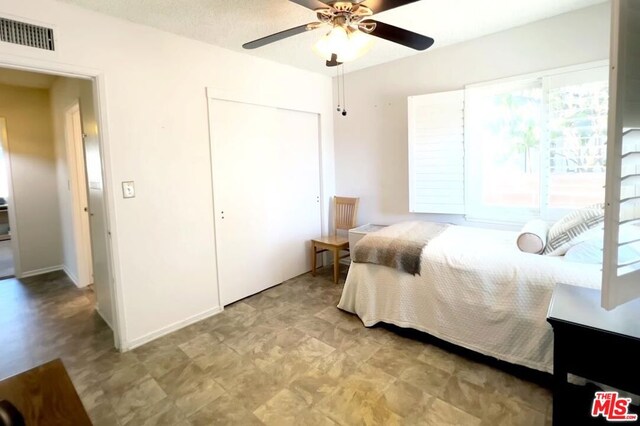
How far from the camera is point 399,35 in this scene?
2.02 metres

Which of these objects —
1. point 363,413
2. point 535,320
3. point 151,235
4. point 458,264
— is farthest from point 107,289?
point 535,320

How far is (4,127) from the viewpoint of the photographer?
13.4ft

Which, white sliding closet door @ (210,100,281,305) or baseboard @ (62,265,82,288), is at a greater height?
white sliding closet door @ (210,100,281,305)

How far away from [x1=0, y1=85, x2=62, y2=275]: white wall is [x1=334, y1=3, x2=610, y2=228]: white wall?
393 cm

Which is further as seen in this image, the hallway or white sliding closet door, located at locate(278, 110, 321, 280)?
white sliding closet door, located at locate(278, 110, 321, 280)

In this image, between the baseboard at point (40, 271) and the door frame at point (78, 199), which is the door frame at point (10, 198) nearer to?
the baseboard at point (40, 271)

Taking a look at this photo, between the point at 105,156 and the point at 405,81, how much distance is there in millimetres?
3023

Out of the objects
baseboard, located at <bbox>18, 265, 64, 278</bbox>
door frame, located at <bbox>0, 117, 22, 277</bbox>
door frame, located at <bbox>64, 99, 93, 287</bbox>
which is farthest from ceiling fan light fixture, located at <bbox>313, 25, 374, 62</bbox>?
baseboard, located at <bbox>18, 265, 64, 278</bbox>

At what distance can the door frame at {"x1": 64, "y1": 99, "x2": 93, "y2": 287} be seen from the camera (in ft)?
12.2

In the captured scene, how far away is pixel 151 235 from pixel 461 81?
3248mm

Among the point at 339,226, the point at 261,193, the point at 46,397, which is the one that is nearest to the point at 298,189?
the point at 261,193

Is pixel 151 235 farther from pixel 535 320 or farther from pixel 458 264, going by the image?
pixel 535 320

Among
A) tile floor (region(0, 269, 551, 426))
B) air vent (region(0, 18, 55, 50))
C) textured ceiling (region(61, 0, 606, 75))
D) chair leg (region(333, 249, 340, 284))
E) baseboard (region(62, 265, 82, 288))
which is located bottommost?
tile floor (region(0, 269, 551, 426))

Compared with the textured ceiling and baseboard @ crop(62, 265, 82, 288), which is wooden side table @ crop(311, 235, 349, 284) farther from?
baseboard @ crop(62, 265, 82, 288)
